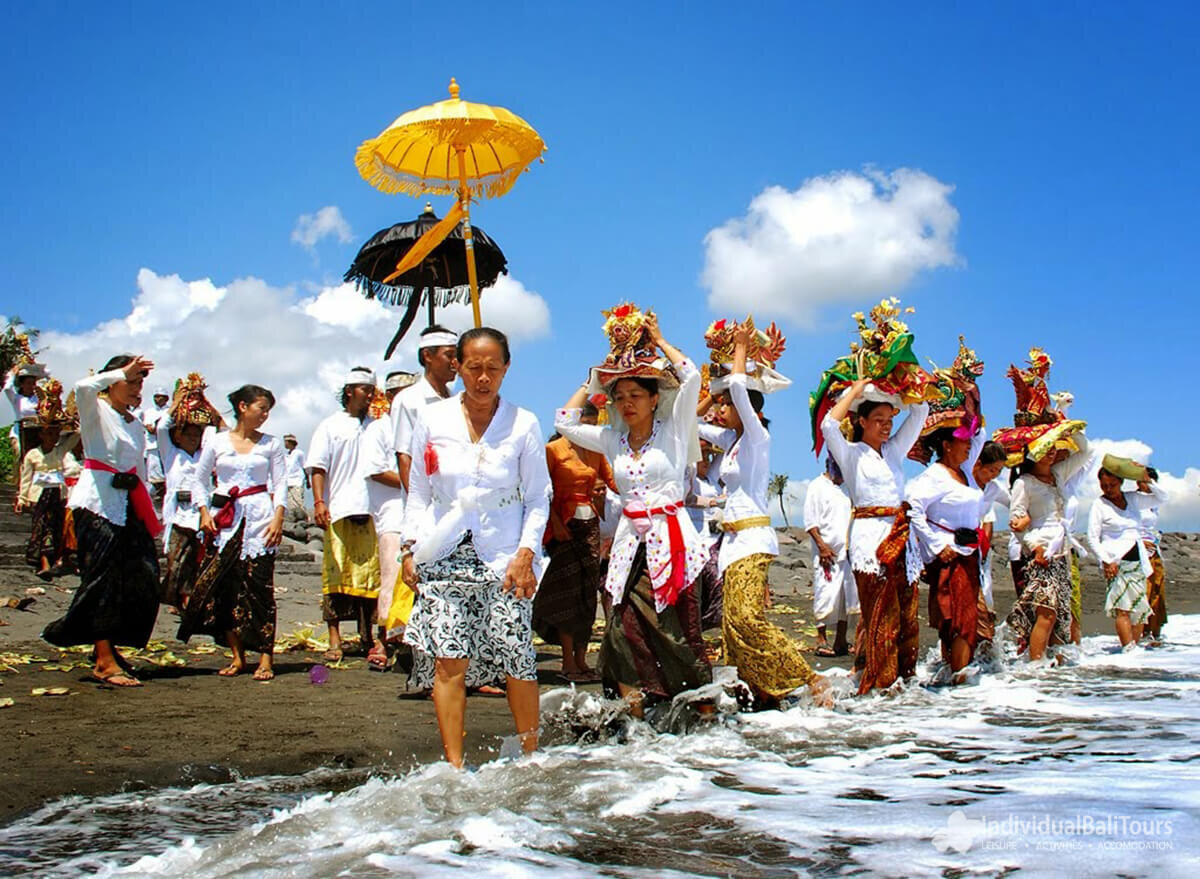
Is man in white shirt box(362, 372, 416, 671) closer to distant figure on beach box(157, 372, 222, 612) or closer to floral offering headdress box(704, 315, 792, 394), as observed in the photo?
distant figure on beach box(157, 372, 222, 612)

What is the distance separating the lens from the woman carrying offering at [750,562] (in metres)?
5.86

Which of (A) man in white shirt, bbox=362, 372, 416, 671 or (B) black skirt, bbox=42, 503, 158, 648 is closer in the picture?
(B) black skirt, bbox=42, 503, 158, 648

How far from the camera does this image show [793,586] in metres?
16.2

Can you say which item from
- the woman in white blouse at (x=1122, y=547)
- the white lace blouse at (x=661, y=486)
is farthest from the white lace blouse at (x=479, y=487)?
the woman in white blouse at (x=1122, y=547)

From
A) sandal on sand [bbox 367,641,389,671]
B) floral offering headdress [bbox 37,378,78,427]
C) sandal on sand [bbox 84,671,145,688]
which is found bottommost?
sandal on sand [bbox 84,671,145,688]

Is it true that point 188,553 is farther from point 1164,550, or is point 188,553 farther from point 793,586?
point 1164,550

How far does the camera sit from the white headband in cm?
677

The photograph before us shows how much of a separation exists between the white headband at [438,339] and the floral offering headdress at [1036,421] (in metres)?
4.46

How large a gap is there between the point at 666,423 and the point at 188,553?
4.68 m

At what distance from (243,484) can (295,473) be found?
3.27 meters

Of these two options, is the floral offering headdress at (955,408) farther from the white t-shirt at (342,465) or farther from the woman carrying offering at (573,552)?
the white t-shirt at (342,465)

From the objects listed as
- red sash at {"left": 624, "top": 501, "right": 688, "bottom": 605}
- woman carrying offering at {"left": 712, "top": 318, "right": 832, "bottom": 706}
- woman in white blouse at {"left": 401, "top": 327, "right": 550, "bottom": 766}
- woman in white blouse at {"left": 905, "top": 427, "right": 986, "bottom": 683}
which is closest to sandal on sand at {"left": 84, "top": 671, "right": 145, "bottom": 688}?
woman in white blouse at {"left": 401, "top": 327, "right": 550, "bottom": 766}

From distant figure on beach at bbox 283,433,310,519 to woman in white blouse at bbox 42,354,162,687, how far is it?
1.16 m

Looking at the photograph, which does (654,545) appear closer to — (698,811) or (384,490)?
(698,811)
